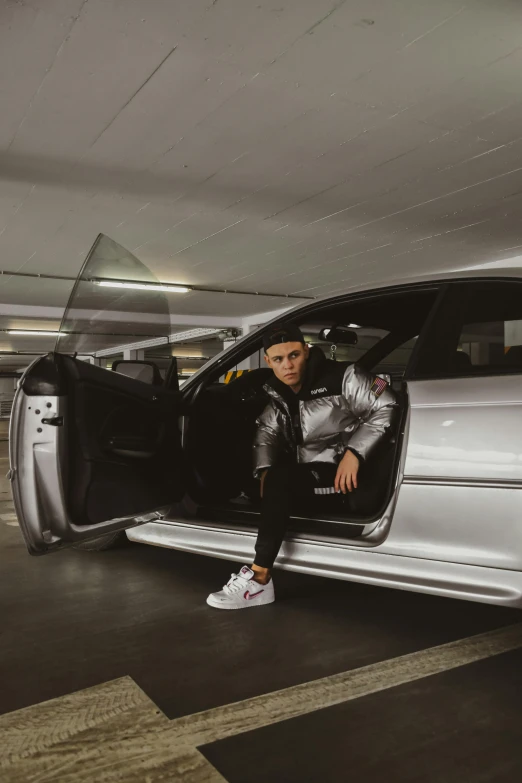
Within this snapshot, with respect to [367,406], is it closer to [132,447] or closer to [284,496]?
[284,496]

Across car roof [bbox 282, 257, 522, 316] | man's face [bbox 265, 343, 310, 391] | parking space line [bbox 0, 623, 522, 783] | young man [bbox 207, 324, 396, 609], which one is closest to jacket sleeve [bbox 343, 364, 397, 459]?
young man [bbox 207, 324, 396, 609]

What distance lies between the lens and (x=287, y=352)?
264cm

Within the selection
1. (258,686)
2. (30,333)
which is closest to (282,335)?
→ (258,686)

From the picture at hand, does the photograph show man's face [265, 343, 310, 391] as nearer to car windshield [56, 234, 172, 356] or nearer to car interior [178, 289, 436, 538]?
car interior [178, 289, 436, 538]

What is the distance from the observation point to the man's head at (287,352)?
2641 mm

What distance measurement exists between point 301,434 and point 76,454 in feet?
3.26

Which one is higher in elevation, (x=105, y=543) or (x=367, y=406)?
(x=367, y=406)

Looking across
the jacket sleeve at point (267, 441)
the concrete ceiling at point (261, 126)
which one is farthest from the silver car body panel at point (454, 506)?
the concrete ceiling at point (261, 126)

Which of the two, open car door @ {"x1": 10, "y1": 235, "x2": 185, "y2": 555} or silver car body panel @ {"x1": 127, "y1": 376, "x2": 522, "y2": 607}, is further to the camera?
open car door @ {"x1": 10, "y1": 235, "x2": 185, "y2": 555}

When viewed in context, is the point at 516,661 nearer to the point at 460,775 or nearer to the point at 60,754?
the point at 460,775

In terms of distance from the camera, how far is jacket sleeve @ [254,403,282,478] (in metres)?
2.65

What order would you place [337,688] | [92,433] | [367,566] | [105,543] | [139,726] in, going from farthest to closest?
1. [105,543]
2. [92,433]
3. [367,566]
4. [337,688]
5. [139,726]

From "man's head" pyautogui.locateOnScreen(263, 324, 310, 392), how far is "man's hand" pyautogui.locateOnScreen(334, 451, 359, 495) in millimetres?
445

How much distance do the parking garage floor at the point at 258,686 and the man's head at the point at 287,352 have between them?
98 centimetres
